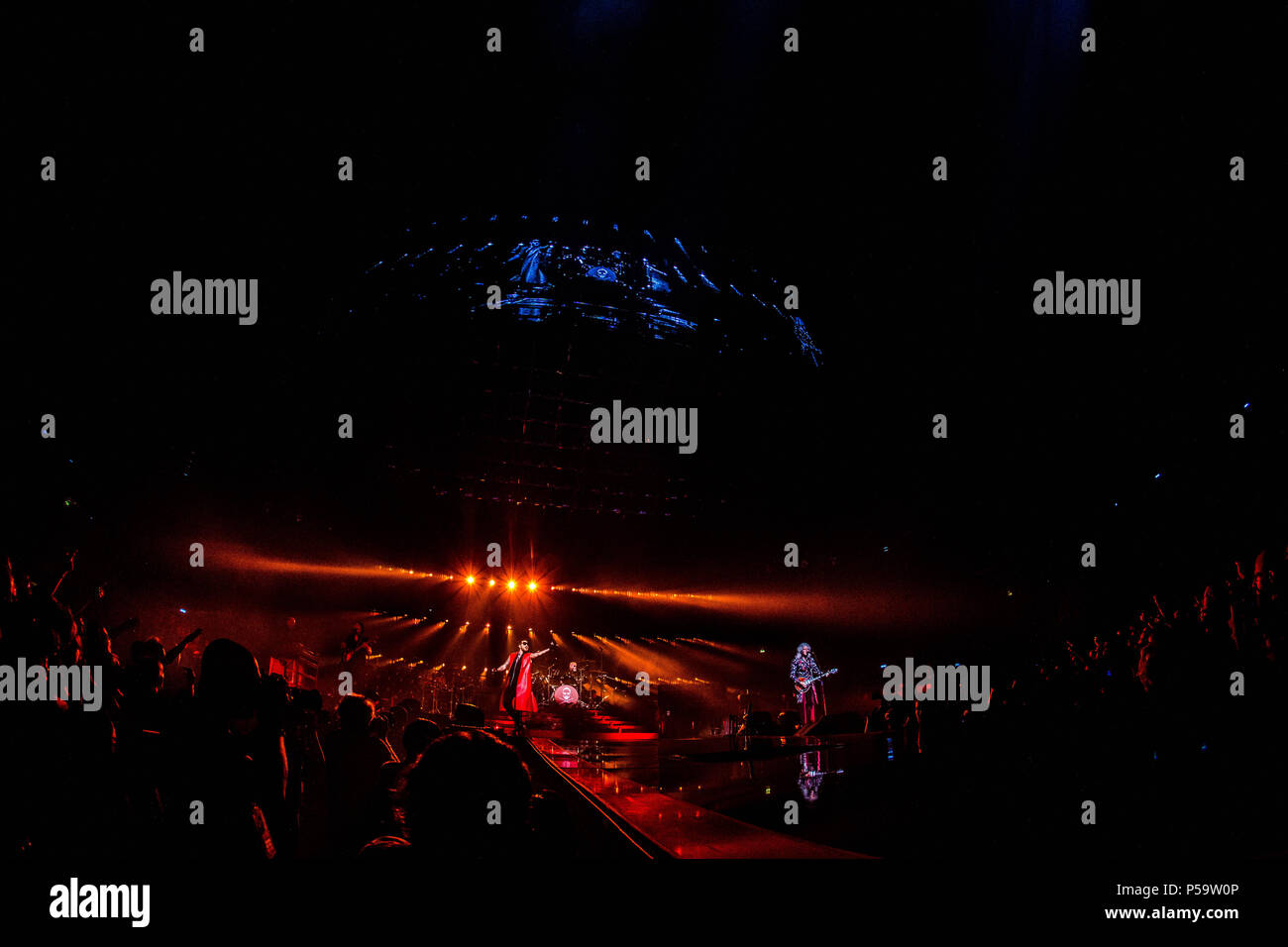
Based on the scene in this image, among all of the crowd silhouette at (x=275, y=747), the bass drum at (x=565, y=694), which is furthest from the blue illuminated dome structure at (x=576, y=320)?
the bass drum at (x=565, y=694)

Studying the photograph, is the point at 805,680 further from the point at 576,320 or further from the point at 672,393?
Result: the point at 576,320

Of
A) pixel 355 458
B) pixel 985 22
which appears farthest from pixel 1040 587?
pixel 355 458

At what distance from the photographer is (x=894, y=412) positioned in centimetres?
905

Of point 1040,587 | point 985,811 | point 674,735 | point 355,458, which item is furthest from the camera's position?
point 674,735

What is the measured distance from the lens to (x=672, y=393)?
8648 millimetres

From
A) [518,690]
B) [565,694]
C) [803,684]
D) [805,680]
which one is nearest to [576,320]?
[805,680]

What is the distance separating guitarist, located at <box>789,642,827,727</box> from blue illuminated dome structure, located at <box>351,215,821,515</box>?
7223 millimetres

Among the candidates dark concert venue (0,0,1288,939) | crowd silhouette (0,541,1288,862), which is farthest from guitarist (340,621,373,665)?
crowd silhouette (0,541,1288,862)

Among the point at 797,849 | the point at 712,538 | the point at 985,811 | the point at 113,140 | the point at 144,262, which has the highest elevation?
the point at 113,140

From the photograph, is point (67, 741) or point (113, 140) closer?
point (67, 741)
